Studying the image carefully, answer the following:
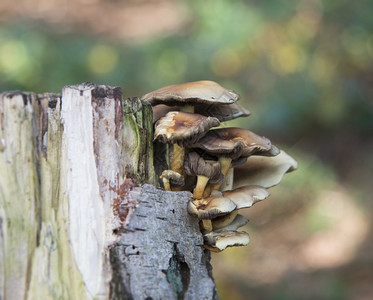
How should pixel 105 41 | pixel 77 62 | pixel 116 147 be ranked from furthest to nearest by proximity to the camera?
pixel 105 41, pixel 77 62, pixel 116 147

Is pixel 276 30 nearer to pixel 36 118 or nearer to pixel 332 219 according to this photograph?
pixel 332 219

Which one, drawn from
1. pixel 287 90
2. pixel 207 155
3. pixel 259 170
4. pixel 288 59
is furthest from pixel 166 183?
pixel 288 59

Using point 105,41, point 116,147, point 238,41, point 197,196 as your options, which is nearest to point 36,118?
point 116,147

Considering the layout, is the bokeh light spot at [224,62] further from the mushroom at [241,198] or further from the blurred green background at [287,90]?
the mushroom at [241,198]

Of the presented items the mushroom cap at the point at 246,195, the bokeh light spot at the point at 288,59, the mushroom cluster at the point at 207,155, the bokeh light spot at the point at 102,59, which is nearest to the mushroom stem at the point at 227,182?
the mushroom cluster at the point at 207,155

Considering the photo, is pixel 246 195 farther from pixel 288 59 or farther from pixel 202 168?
pixel 288 59

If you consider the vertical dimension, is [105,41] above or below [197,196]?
above
